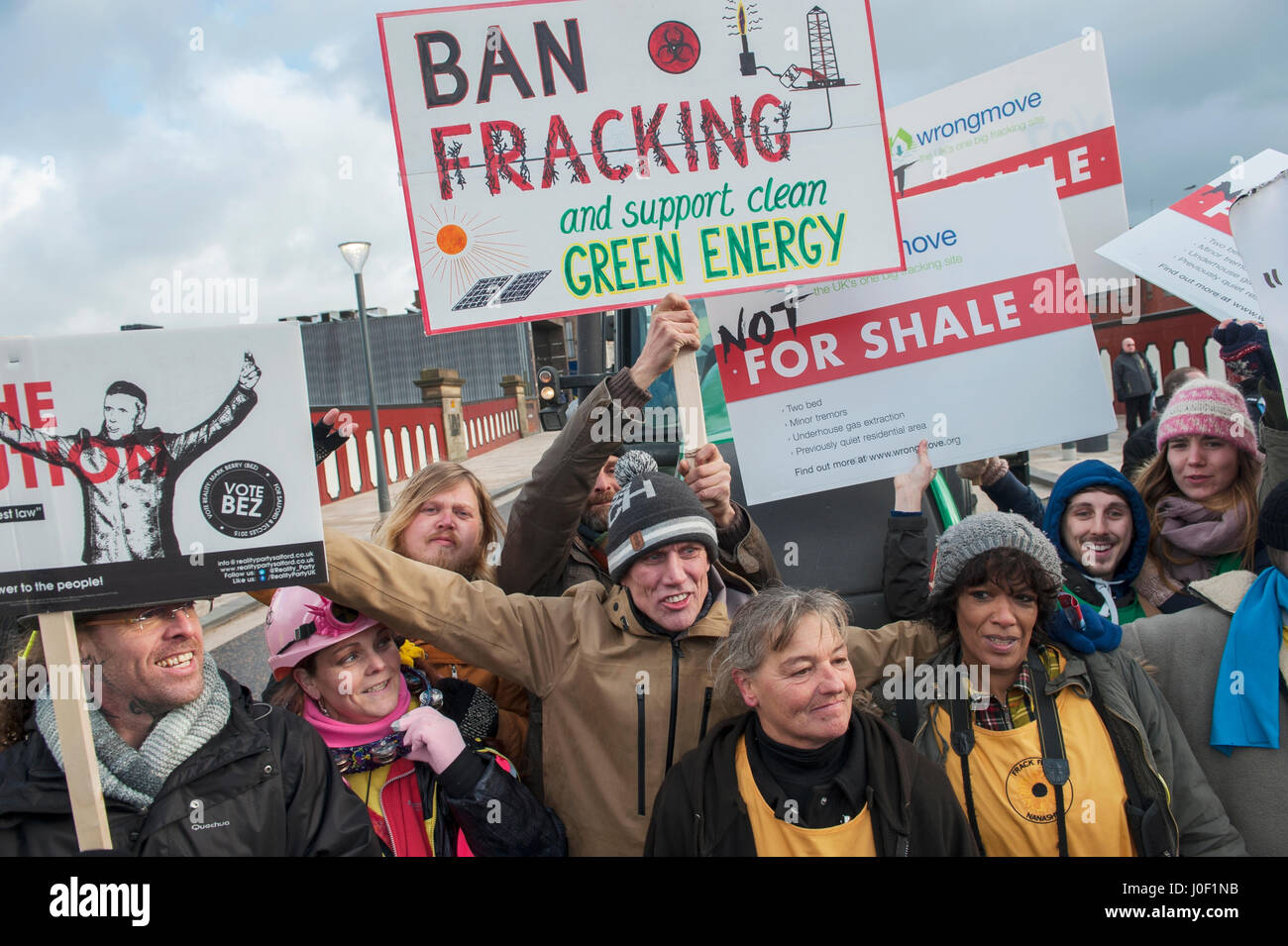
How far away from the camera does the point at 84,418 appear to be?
1.79m

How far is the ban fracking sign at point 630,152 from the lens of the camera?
2469mm

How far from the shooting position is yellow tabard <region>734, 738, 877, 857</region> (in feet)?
6.03

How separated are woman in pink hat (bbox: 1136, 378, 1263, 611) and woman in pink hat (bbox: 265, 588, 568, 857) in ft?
6.60

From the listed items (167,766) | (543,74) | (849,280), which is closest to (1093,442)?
(849,280)

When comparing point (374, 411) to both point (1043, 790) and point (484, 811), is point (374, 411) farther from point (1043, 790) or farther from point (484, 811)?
point (1043, 790)

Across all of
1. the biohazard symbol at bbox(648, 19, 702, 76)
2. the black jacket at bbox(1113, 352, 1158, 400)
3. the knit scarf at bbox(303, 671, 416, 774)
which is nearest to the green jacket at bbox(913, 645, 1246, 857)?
the knit scarf at bbox(303, 671, 416, 774)

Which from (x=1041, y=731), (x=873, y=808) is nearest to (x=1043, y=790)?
(x=1041, y=731)

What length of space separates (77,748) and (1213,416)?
3133 mm

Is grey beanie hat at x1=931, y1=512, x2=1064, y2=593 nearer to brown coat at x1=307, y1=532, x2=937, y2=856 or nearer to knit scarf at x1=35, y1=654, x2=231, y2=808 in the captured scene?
brown coat at x1=307, y1=532, x2=937, y2=856

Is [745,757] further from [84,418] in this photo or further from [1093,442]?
[1093,442]

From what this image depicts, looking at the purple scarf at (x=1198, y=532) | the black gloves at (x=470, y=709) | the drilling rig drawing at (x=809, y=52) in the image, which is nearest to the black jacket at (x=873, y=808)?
the black gloves at (x=470, y=709)

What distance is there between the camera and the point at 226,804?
1.72 meters

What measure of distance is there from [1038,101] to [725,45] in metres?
1.86

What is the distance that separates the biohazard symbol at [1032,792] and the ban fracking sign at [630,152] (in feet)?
4.85
